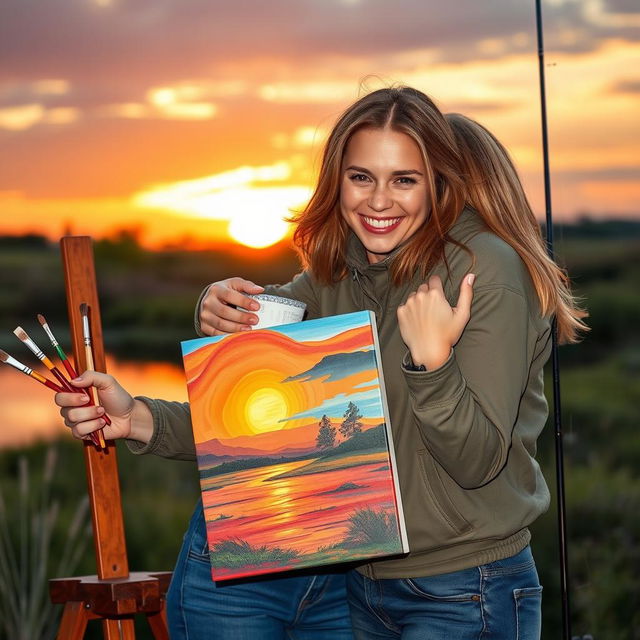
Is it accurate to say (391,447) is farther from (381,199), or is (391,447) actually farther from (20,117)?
(20,117)

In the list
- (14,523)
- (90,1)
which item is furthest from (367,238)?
(90,1)

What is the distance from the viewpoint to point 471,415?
4.86 feet

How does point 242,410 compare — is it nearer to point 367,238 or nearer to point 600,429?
point 367,238

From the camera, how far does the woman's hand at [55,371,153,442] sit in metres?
A: 1.80

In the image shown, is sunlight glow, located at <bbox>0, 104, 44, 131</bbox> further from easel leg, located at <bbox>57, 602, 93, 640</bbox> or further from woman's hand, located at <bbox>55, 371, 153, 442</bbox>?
woman's hand, located at <bbox>55, 371, 153, 442</bbox>

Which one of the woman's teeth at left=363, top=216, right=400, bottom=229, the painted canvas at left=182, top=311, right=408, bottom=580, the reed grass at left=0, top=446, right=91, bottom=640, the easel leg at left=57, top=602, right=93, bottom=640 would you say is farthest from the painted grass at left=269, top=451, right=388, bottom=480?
the reed grass at left=0, top=446, right=91, bottom=640

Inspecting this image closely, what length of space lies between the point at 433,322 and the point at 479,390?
12cm

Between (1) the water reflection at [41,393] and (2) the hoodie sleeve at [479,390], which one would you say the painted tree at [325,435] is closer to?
(2) the hoodie sleeve at [479,390]

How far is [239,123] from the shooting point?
7270 millimetres

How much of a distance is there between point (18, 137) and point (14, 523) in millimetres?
2562

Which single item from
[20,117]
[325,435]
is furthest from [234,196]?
[325,435]

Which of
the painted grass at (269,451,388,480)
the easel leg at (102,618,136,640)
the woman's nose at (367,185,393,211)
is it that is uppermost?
the woman's nose at (367,185,393,211)

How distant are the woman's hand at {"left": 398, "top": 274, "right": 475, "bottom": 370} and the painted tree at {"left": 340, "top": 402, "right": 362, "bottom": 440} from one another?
0.14m

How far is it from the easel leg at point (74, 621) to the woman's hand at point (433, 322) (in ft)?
3.45
